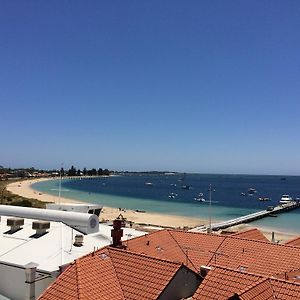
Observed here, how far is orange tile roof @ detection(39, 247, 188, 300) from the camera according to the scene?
46.2 feet

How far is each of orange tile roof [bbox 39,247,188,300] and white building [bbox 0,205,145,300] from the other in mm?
2663

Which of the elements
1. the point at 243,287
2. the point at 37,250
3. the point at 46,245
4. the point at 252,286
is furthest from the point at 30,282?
the point at 252,286

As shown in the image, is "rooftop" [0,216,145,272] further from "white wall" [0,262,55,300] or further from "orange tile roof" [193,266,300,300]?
"orange tile roof" [193,266,300,300]

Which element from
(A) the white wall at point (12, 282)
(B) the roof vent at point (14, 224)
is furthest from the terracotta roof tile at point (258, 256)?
(B) the roof vent at point (14, 224)

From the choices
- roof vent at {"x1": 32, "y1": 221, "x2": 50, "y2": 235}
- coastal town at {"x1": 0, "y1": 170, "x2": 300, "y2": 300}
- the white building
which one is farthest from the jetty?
roof vent at {"x1": 32, "y1": 221, "x2": 50, "y2": 235}

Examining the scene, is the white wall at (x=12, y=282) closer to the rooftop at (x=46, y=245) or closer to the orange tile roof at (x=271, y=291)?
the rooftop at (x=46, y=245)

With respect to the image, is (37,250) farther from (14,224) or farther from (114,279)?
(114,279)

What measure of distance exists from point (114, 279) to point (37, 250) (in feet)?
23.1

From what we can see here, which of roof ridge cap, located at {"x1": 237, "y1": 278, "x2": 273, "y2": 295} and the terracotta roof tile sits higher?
roof ridge cap, located at {"x1": 237, "y1": 278, "x2": 273, "y2": 295}

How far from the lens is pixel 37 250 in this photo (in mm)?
20703

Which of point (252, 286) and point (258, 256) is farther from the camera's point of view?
point (258, 256)

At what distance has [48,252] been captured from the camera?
20.4 metres

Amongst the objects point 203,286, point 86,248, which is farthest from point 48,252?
point 203,286

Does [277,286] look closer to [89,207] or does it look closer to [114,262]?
[114,262]
